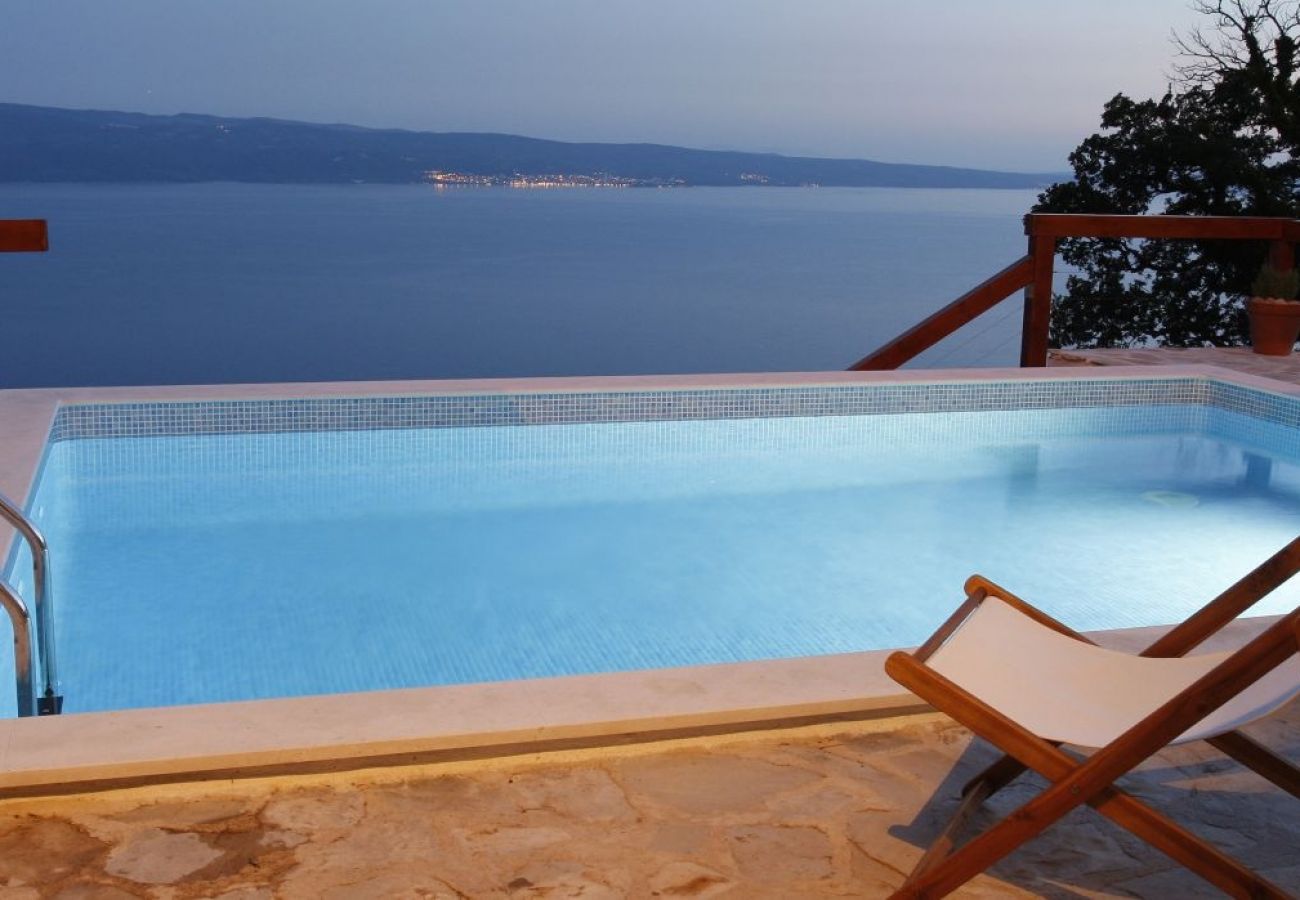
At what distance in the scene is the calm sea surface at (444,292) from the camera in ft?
59.1

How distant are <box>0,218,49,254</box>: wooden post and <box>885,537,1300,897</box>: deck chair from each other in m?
3.88

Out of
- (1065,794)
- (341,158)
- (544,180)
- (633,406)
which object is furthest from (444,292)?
(1065,794)

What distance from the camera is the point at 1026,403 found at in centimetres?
679

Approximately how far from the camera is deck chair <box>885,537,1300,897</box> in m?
1.70

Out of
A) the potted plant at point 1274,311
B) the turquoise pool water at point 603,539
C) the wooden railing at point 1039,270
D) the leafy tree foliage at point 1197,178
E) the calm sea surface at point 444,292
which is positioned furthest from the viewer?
the calm sea surface at point 444,292

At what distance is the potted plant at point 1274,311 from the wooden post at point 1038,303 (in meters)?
1.54

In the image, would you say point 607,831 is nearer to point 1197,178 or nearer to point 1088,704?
point 1088,704

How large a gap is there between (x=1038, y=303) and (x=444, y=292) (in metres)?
15.7

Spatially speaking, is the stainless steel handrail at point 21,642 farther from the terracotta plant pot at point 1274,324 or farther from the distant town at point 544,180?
the distant town at point 544,180

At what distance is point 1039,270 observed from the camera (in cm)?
720

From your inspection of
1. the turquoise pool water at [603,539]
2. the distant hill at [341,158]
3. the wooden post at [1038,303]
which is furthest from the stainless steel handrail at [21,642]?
the distant hill at [341,158]

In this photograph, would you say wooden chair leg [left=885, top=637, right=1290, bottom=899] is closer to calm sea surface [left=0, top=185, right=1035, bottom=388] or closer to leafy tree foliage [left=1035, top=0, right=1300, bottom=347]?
calm sea surface [left=0, top=185, right=1035, bottom=388]

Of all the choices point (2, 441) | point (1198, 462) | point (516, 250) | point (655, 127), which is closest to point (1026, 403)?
point (1198, 462)

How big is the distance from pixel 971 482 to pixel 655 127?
633 inches
